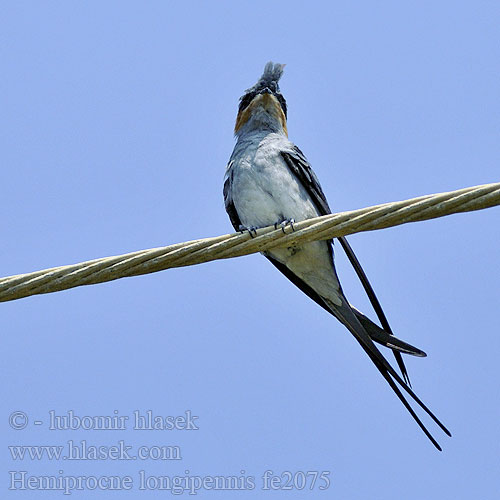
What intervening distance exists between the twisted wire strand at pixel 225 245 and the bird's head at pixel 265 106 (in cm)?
279

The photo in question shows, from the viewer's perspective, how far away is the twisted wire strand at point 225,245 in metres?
4.04

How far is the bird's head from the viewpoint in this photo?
734cm

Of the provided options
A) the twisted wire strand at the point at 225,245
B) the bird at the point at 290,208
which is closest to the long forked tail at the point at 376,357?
the bird at the point at 290,208

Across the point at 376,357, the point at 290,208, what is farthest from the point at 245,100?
the point at 376,357

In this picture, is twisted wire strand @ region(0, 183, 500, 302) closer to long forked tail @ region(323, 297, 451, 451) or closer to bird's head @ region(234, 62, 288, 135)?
long forked tail @ region(323, 297, 451, 451)

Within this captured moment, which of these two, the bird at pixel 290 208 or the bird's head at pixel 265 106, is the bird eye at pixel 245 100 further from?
the bird at pixel 290 208

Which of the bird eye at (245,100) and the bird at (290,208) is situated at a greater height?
the bird eye at (245,100)

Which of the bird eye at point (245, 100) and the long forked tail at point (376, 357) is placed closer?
the long forked tail at point (376, 357)

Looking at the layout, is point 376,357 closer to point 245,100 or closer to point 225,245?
point 225,245

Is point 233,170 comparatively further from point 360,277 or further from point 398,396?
point 398,396

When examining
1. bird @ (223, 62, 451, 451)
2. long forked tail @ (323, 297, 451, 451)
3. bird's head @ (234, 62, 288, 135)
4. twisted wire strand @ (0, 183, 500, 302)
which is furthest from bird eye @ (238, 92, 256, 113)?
twisted wire strand @ (0, 183, 500, 302)

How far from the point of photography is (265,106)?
7418 millimetres

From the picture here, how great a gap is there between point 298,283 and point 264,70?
2.08 meters

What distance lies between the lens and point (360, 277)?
5.67 meters
